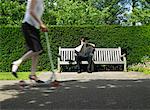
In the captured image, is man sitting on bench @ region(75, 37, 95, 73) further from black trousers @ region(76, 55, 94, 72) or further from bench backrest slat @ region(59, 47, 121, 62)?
bench backrest slat @ region(59, 47, 121, 62)

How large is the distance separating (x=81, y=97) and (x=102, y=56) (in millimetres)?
11084

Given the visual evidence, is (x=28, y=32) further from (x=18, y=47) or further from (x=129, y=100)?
(x=18, y=47)

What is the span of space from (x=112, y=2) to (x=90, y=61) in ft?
119

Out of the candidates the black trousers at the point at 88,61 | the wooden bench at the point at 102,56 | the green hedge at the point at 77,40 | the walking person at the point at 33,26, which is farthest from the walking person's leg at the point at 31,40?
the green hedge at the point at 77,40

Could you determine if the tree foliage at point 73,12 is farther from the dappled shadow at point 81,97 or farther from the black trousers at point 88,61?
the dappled shadow at point 81,97

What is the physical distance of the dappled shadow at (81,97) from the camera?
811cm

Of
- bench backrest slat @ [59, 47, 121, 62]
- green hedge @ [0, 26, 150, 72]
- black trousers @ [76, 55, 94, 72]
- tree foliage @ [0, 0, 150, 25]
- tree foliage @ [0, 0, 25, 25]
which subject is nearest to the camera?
black trousers @ [76, 55, 94, 72]

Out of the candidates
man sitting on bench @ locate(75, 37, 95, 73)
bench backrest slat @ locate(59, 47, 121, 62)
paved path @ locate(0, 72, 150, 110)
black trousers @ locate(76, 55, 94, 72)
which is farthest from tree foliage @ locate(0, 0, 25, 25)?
paved path @ locate(0, 72, 150, 110)

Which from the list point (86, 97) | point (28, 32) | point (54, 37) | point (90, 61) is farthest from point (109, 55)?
point (28, 32)

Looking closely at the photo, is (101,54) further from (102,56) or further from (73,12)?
(73,12)

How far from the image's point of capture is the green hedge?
20.2m

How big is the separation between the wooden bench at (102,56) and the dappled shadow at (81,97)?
8.13 m

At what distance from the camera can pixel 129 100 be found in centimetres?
891

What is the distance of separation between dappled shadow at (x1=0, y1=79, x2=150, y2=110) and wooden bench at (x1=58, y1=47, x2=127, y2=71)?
8.13 m
